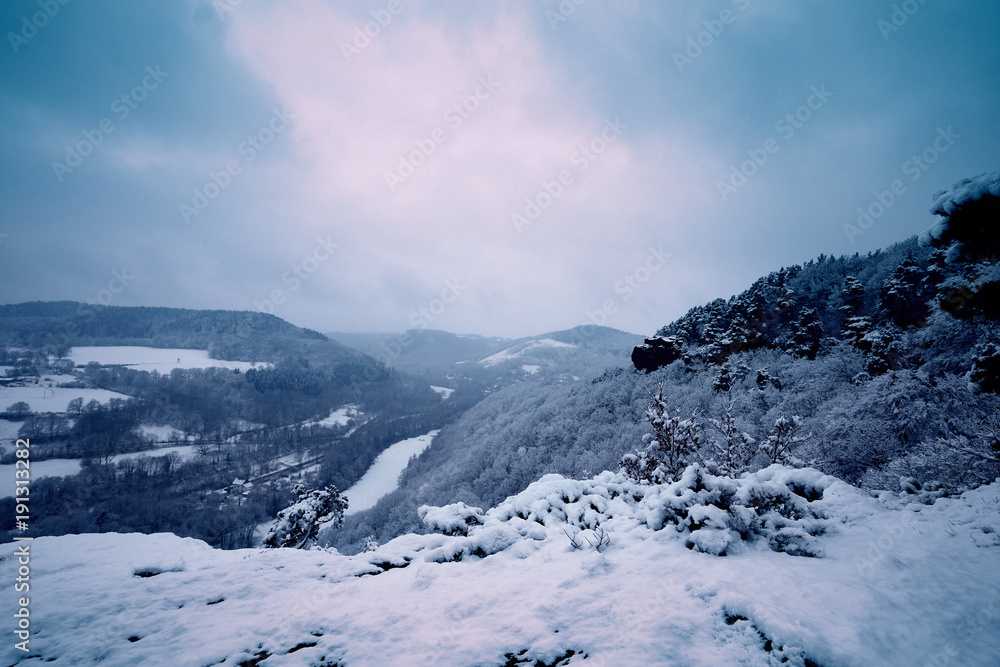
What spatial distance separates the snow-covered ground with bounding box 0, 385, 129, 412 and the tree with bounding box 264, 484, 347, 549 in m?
114

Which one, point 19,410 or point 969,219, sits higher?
point 969,219

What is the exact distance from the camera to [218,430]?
312 feet

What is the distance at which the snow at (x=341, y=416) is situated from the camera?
113 m

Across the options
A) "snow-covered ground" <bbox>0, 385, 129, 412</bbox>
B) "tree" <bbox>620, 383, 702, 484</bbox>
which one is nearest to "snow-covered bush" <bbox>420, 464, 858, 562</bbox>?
"tree" <bbox>620, 383, 702, 484</bbox>

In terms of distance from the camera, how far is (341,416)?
123m

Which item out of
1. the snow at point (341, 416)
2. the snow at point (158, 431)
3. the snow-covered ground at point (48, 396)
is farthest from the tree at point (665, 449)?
the snow-covered ground at point (48, 396)

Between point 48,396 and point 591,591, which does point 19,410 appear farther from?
point 591,591

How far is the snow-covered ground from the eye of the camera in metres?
83.1

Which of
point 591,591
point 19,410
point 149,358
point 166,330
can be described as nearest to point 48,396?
point 19,410

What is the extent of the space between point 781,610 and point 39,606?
10.3 m

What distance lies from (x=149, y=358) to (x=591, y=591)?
20226 centimetres

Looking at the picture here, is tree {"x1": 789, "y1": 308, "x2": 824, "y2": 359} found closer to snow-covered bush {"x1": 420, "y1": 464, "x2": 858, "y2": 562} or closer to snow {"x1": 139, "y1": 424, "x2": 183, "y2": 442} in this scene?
snow-covered bush {"x1": 420, "y1": 464, "x2": 858, "y2": 562}

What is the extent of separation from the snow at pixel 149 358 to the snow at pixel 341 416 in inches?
1983

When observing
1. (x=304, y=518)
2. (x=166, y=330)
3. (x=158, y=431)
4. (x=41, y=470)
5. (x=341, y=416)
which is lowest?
(x=41, y=470)
